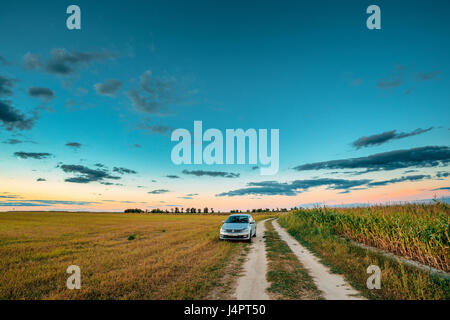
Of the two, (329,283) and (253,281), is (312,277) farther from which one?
(253,281)

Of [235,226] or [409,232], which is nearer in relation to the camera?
[409,232]

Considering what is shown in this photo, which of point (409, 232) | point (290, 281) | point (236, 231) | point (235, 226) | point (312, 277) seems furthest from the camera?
point (235, 226)

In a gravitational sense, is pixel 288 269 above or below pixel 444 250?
below

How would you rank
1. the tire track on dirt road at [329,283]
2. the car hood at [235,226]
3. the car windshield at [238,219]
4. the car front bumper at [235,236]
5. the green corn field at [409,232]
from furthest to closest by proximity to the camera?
1. the car windshield at [238,219]
2. the car hood at [235,226]
3. the car front bumper at [235,236]
4. the green corn field at [409,232]
5. the tire track on dirt road at [329,283]

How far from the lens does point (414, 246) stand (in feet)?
36.6

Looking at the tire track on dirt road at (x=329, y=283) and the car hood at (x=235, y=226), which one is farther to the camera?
the car hood at (x=235, y=226)

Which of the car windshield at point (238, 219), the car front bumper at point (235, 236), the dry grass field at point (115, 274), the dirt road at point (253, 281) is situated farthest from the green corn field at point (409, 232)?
the dry grass field at point (115, 274)

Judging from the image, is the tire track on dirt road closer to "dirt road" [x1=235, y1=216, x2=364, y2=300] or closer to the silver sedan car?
"dirt road" [x1=235, y1=216, x2=364, y2=300]

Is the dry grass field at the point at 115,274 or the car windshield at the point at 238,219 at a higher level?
the car windshield at the point at 238,219

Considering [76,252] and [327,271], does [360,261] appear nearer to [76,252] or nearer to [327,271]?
[327,271]

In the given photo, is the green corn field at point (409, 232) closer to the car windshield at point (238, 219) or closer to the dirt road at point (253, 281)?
the dirt road at point (253, 281)

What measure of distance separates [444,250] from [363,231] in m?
7.49

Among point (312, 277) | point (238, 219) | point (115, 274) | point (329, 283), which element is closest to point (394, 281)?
point (329, 283)
